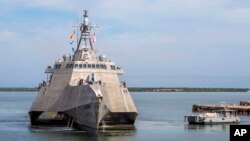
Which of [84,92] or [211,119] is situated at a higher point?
[84,92]

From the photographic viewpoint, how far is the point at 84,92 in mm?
56094

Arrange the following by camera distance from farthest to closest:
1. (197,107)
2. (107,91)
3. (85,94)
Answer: (197,107)
(107,91)
(85,94)

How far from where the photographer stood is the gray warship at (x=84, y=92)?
184 ft

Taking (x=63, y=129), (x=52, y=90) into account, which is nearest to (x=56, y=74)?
(x=52, y=90)

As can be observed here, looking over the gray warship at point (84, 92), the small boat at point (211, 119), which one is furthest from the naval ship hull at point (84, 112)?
the small boat at point (211, 119)

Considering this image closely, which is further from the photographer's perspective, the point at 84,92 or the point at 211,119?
the point at 211,119

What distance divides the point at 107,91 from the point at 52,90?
22.2ft

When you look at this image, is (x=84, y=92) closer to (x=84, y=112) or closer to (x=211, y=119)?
(x=84, y=112)

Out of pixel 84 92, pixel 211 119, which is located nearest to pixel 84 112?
pixel 84 92

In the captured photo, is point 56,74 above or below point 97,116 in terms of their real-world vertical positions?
above

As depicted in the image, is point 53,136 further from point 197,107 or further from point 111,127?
point 197,107

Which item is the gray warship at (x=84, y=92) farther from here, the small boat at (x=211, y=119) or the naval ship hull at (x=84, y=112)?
the small boat at (x=211, y=119)

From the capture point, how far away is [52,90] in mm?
62094

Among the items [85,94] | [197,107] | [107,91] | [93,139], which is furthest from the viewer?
[197,107]
